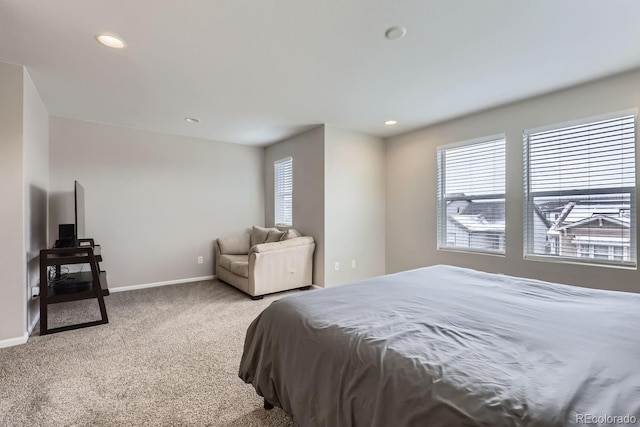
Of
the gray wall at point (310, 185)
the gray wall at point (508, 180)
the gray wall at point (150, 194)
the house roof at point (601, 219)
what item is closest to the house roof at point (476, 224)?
the gray wall at point (508, 180)

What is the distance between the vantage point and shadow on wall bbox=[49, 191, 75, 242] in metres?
3.82

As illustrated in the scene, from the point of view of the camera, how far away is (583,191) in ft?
9.47

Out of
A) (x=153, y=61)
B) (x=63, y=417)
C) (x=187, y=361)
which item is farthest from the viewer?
(x=153, y=61)

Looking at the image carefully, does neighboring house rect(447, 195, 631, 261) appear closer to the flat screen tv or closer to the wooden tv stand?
the wooden tv stand

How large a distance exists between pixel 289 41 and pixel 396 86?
1.22m

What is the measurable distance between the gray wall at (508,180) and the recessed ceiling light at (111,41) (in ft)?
11.9

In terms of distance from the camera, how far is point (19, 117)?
2523 millimetres

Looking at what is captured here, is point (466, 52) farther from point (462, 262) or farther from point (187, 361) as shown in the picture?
point (187, 361)

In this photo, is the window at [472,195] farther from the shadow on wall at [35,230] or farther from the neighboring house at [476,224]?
the shadow on wall at [35,230]

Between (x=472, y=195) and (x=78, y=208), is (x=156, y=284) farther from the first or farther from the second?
(x=472, y=195)

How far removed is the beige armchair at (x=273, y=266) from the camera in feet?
12.6

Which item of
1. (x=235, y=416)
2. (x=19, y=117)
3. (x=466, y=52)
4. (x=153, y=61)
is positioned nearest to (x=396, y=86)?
(x=466, y=52)

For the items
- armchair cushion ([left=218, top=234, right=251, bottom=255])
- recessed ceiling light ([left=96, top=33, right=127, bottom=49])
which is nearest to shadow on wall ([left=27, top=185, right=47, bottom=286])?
recessed ceiling light ([left=96, top=33, right=127, bottom=49])

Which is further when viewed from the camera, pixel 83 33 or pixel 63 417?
pixel 83 33
